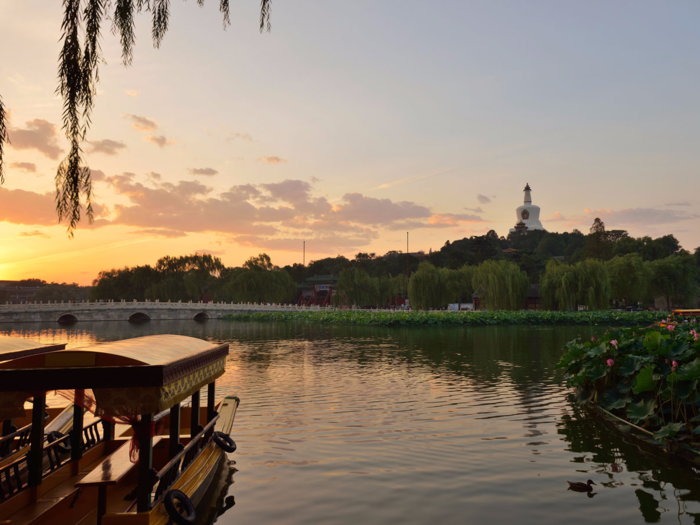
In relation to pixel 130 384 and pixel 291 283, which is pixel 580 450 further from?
pixel 291 283

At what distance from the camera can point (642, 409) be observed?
721 cm

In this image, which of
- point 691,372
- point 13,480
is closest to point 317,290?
point 691,372

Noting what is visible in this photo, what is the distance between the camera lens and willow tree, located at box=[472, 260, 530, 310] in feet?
136

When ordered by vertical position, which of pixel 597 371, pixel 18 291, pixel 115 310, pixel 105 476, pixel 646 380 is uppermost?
pixel 18 291

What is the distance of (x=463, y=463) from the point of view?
6.64 meters

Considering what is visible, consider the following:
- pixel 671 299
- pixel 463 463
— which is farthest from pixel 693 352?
pixel 671 299

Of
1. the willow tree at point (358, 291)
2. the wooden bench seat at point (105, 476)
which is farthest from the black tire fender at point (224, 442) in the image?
the willow tree at point (358, 291)

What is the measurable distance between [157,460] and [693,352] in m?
7.02

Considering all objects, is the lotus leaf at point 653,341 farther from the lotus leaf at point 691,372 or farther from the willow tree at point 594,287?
the willow tree at point 594,287

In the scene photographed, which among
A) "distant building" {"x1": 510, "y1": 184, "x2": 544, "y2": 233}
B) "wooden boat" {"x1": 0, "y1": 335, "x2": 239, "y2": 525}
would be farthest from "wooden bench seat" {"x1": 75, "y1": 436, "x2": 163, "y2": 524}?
"distant building" {"x1": 510, "y1": 184, "x2": 544, "y2": 233}

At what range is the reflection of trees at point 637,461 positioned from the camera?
5453 millimetres

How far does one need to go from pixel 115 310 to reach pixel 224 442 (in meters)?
55.7

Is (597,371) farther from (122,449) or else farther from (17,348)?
(17,348)

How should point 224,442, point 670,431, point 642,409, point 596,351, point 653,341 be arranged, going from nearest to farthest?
1. point 670,431
2. point 224,442
3. point 642,409
4. point 653,341
5. point 596,351
